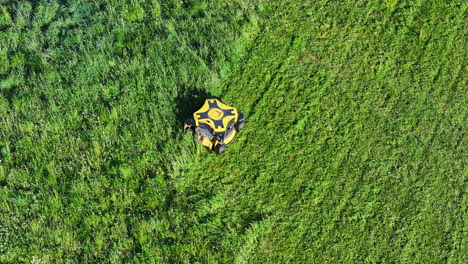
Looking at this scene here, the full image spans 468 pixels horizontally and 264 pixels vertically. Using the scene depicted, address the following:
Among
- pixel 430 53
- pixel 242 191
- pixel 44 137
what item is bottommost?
pixel 44 137

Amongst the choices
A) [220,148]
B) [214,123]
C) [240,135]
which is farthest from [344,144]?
[214,123]

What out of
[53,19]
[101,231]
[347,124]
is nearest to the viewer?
[101,231]

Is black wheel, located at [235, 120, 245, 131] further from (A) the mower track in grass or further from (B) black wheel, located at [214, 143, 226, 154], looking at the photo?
(B) black wheel, located at [214, 143, 226, 154]

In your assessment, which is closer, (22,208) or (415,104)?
(22,208)

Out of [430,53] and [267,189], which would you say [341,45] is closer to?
[430,53]

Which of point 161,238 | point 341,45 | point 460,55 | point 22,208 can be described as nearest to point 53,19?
point 22,208

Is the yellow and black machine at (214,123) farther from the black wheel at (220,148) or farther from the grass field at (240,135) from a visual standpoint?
the grass field at (240,135)

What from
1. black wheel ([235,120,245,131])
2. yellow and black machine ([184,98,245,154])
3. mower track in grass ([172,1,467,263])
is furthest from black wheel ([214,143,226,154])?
black wheel ([235,120,245,131])
